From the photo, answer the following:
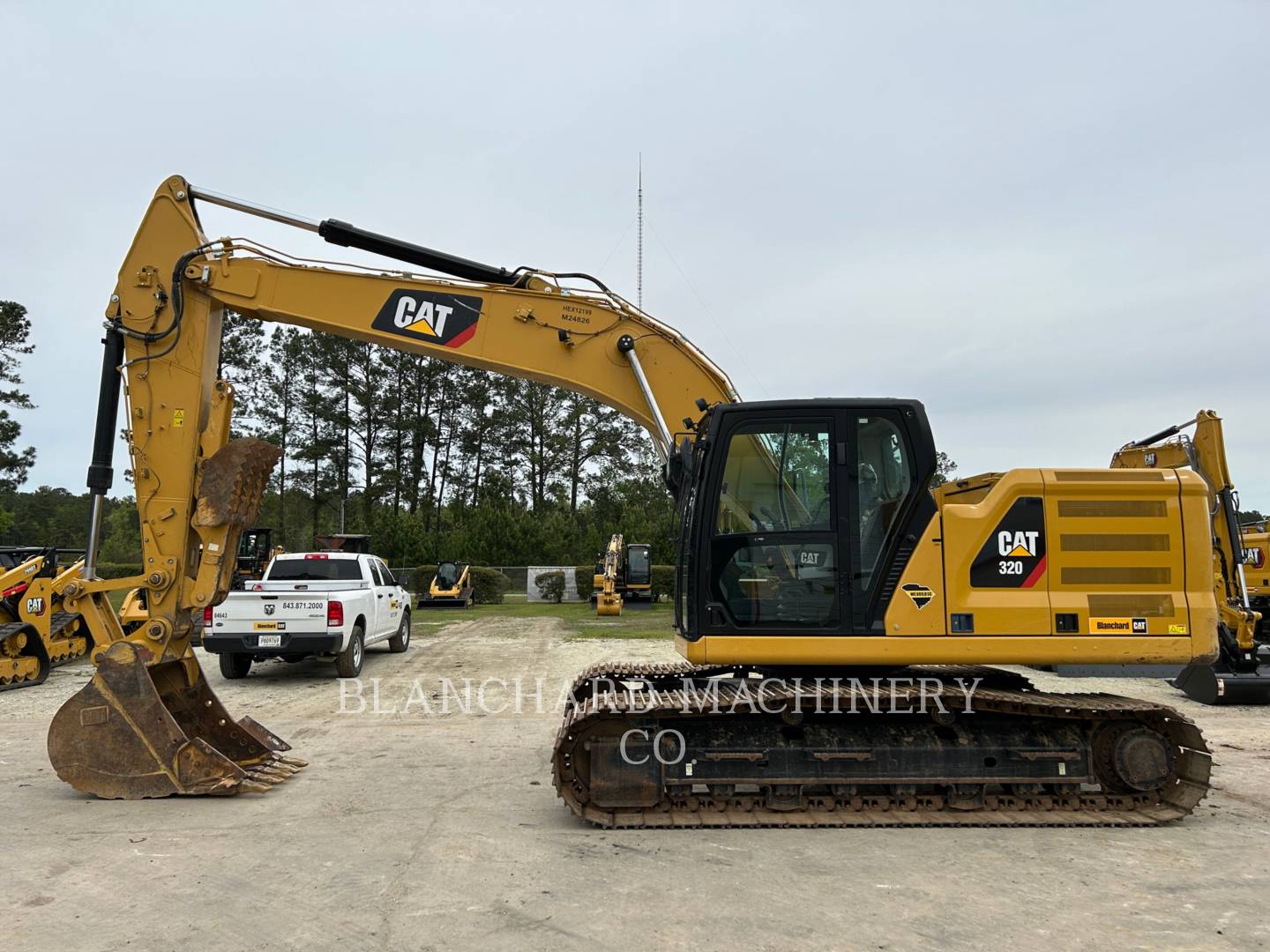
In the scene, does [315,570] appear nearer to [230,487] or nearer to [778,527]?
[230,487]

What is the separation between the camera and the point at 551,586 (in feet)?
114

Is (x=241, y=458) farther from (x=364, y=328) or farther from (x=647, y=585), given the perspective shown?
(x=647, y=585)

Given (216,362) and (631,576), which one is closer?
(216,362)

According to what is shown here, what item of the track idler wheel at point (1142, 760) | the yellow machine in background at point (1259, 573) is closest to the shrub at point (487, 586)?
the yellow machine in background at point (1259, 573)

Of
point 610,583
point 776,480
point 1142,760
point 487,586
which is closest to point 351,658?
point 776,480

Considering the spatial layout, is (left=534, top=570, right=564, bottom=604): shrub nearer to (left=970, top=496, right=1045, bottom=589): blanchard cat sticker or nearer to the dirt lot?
the dirt lot

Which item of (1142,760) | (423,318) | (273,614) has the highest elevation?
(423,318)

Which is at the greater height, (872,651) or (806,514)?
(806,514)

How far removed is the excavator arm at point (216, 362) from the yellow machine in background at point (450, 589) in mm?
22755

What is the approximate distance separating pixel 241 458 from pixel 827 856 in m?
5.09

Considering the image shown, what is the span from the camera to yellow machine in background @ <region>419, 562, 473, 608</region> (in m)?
30.0

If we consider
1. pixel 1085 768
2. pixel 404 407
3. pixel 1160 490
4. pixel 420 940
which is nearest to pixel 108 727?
pixel 420 940

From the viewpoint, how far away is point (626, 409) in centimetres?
729

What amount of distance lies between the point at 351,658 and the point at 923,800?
9.12 metres
